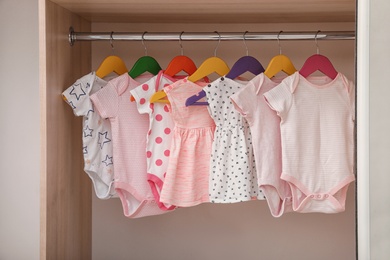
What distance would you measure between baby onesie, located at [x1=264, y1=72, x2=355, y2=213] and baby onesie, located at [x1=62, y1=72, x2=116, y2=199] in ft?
1.65

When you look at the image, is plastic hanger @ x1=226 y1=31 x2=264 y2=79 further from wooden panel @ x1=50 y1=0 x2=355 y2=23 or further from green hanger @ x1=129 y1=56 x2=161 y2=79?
green hanger @ x1=129 y1=56 x2=161 y2=79

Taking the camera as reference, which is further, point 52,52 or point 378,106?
point 52,52

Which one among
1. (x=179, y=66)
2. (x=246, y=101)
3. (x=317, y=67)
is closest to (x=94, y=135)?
(x=179, y=66)

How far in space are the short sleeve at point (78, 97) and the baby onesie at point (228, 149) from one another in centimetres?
35

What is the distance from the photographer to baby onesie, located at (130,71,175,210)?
5.06ft

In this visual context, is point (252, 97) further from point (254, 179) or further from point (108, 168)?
point (108, 168)

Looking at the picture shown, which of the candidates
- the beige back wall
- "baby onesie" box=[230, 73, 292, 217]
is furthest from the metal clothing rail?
the beige back wall

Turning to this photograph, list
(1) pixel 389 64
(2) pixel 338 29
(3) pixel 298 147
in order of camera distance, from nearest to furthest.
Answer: (1) pixel 389 64 → (3) pixel 298 147 → (2) pixel 338 29

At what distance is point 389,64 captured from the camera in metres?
0.52

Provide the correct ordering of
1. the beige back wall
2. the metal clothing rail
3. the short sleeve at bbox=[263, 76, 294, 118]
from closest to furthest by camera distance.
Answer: the short sleeve at bbox=[263, 76, 294, 118], the metal clothing rail, the beige back wall

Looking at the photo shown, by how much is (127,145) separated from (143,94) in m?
0.16

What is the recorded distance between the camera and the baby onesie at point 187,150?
151 cm

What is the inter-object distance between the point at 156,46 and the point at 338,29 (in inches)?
24.7

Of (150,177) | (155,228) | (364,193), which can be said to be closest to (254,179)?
(150,177)
